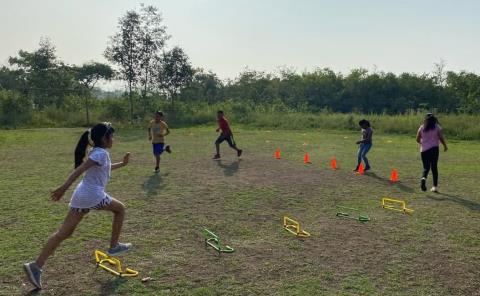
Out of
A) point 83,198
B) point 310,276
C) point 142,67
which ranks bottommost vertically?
point 310,276

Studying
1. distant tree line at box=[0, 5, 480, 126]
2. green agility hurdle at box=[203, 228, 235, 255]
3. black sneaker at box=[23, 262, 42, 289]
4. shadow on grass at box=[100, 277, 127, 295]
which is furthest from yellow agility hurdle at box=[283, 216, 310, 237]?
distant tree line at box=[0, 5, 480, 126]

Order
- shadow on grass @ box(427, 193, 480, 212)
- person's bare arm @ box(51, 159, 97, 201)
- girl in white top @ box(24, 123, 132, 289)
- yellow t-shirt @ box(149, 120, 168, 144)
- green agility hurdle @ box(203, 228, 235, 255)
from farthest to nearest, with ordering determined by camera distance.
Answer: yellow t-shirt @ box(149, 120, 168, 144) → shadow on grass @ box(427, 193, 480, 212) → green agility hurdle @ box(203, 228, 235, 255) → girl in white top @ box(24, 123, 132, 289) → person's bare arm @ box(51, 159, 97, 201)

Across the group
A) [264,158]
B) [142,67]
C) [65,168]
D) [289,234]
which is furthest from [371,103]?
[289,234]

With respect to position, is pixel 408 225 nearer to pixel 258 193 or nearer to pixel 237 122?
pixel 258 193

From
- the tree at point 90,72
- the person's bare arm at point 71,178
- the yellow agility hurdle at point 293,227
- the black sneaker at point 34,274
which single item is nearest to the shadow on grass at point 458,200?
the yellow agility hurdle at point 293,227

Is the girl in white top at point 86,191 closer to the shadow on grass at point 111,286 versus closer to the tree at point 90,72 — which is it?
the shadow on grass at point 111,286

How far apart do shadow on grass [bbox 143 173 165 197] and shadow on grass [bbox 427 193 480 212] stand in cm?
641

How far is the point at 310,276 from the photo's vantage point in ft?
17.3

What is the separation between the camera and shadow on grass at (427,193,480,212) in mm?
8923

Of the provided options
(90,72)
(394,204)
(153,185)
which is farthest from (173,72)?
(394,204)

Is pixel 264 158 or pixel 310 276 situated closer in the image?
pixel 310 276

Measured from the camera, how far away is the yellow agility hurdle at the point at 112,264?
5.19 m

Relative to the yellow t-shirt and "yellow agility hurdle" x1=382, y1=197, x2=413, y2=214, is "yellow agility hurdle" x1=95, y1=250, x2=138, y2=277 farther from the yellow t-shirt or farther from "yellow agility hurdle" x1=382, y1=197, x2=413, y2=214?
the yellow t-shirt

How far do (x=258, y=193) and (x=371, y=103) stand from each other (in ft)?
143
